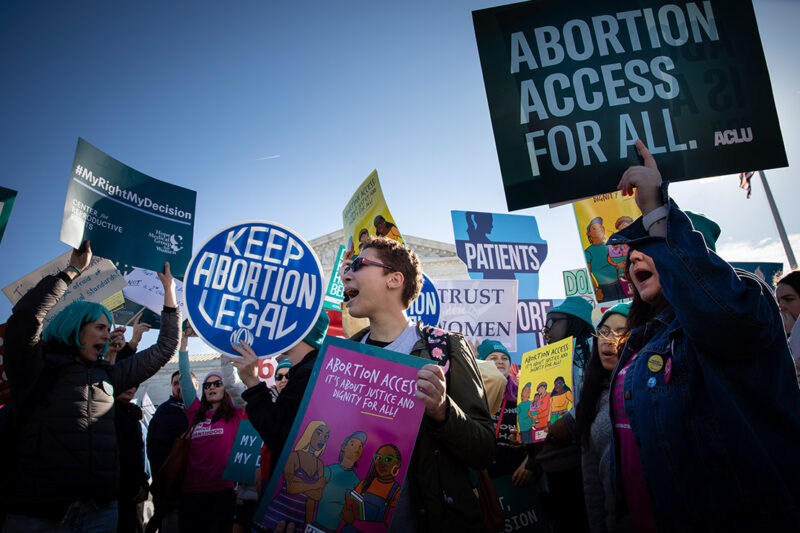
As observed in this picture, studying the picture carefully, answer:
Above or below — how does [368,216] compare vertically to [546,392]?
above

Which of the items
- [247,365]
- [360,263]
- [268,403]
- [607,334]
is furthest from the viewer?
[607,334]

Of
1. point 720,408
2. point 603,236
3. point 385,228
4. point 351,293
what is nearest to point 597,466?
point 720,408

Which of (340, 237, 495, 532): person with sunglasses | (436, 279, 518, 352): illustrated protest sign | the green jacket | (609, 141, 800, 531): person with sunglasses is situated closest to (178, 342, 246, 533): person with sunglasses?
(436, 279, 518, 352): illustrated protest sign

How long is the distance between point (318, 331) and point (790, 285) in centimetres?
337

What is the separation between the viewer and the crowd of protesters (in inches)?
50.8

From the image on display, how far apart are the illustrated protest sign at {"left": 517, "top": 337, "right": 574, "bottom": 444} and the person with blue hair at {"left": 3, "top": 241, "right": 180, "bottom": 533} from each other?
276cm

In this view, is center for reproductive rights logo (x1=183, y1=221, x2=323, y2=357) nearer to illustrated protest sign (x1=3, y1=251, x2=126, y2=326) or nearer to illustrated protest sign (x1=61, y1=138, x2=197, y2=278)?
illustrated protest sign (x1=61, y1=138, x2=197, y2=278)

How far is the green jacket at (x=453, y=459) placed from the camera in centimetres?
170

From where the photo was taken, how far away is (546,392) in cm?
326

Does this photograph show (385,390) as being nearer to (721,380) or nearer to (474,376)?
(474,376)

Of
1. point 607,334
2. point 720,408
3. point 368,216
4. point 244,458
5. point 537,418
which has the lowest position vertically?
point 244,458

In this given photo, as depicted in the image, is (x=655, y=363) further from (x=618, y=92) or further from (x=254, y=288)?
(x=254, y=288)

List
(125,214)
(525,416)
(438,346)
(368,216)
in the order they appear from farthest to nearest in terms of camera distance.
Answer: (368,216)
(125,214)
(525,416)
(438,346)

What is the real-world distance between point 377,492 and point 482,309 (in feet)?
15.9
